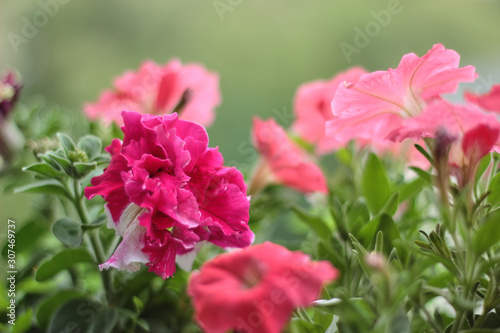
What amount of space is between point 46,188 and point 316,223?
25 centimetres

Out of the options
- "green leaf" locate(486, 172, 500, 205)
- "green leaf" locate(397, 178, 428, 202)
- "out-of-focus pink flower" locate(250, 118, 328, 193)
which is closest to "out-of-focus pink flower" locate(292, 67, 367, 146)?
"out-of-focus pink flower" locate(250, 118, 328, 193)

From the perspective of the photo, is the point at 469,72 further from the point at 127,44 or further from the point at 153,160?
the point at 127,44

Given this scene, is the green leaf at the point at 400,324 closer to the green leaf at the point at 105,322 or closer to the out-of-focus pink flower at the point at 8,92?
the green leaf at the point at 105,322

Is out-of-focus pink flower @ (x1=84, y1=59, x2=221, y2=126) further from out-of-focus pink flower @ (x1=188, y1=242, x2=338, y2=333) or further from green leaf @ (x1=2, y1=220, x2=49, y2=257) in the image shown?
out-of-focus pink flower @ (x1=188, y1=242, x2=338, y2=333)

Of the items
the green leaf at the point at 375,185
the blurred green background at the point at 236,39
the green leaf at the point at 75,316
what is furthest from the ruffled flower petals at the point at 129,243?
the blurred green background at the point at 236,39

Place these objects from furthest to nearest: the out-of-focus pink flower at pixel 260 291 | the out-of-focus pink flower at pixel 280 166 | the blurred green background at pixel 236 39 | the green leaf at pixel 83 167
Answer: the blurred green background at pixel 236 39 < the out-of-focus pink flower at pixel 280 166 < the green leaf at pixel 83 167 < the out-of-focus pink flower at pixel 260 291

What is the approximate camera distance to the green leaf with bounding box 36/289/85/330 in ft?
1.56

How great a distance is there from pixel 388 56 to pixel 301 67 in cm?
40

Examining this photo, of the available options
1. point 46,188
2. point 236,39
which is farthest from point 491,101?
point 236,39

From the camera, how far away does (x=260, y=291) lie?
27 centimetres

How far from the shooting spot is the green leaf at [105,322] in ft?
1.38

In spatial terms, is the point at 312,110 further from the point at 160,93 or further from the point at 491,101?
the point at 491,101

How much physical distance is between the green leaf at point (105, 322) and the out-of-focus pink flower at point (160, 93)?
24 cm

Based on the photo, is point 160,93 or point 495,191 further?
point 160,93
